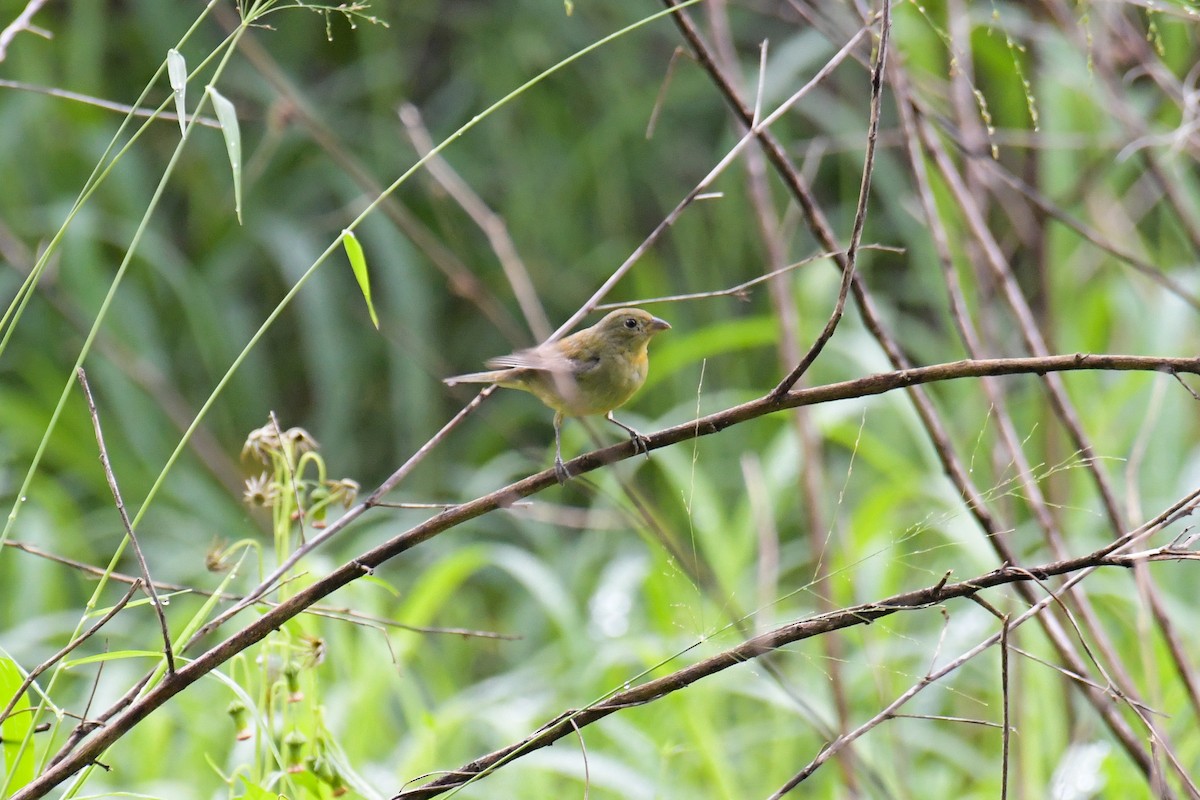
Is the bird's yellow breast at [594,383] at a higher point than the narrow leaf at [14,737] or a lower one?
higher

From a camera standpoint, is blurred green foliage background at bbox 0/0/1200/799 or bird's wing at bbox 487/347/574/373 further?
blurred green foliage background at bbox 0/0/1200/799

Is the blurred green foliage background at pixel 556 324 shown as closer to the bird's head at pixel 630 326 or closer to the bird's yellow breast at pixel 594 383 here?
the bird's yellow breast at pixel 594 383

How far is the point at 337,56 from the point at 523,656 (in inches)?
114

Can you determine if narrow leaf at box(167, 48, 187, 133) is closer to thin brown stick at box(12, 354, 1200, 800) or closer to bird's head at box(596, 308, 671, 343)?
thin brown stick at box(12, 354, 1200, 800)

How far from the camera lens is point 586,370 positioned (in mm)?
2340

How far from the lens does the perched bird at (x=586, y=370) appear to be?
210cm

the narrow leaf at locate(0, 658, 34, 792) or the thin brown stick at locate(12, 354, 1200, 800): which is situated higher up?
the thin brown stick at locate(12, 354, 1200, 800)

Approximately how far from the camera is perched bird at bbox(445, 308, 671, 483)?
210 centimetres

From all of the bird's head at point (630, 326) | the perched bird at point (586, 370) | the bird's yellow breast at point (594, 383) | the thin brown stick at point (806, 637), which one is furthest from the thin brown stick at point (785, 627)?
the bird's head at point (630, 326)

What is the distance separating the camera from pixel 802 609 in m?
3.23

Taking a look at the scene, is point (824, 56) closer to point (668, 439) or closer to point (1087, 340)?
point (1087, 340)

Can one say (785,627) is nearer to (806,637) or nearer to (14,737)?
(806,637)

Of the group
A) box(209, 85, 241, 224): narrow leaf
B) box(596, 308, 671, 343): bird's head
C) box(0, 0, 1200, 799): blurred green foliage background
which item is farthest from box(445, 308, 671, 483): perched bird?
box(209, 85, 241, 224): narrow leaf

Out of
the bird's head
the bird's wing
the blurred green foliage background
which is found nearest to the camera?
the bird's wing
